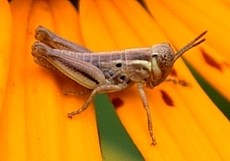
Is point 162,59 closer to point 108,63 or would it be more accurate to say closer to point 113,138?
point 108,63

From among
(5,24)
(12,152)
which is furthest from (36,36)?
(12,152)

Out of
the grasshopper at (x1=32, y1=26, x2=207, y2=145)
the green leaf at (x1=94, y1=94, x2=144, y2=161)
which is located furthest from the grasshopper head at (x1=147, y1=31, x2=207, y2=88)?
the green leaf at (x1=94, y1=94, x2=144, y2=161)

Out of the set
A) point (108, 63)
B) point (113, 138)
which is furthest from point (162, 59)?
point (113, 138)

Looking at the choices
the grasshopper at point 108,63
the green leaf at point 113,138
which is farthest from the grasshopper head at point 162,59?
the green leaf at point 113,138

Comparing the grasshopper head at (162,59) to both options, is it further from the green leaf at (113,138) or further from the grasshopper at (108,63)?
the green leaf at (113,138)

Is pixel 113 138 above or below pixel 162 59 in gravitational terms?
below

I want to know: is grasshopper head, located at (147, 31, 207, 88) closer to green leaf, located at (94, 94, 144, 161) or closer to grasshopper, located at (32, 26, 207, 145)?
grasshopper, located at (32, 26, 207, 145)

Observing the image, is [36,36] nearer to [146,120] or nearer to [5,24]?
[5,24]
